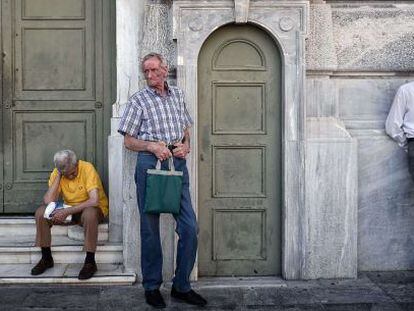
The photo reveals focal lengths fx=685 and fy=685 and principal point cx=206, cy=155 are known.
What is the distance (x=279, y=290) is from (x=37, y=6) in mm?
3713

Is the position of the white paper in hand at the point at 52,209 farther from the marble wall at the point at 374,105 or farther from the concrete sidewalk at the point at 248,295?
the marble wall at the point at 374,105

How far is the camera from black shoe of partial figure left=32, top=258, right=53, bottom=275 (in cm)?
609

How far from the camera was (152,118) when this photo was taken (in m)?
5.60

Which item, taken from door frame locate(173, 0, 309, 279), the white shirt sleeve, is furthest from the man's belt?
the white shirt sleeve

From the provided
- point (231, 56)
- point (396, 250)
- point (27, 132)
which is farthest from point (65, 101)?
point (396, 250)

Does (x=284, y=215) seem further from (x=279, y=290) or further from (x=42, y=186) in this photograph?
(x=42, y=186)

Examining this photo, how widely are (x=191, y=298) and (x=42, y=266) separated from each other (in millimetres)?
1452

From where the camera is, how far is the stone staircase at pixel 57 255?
239 inches

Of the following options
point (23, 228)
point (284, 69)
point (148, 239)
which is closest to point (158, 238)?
point (148, 239)

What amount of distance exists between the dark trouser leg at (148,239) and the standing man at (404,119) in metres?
2.39

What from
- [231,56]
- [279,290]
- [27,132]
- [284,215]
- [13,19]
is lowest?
[279,290]

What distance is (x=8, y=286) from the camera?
6.00 metres

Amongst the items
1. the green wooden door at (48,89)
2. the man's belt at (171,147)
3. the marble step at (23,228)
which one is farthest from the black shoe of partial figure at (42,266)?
the man's belt at (171,147)

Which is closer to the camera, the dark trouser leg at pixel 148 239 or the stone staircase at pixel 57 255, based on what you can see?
the dark trouser leg at pixel 148 239
